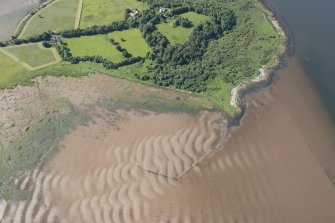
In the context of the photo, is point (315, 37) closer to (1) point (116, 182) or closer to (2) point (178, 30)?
(2) point (178, 30)

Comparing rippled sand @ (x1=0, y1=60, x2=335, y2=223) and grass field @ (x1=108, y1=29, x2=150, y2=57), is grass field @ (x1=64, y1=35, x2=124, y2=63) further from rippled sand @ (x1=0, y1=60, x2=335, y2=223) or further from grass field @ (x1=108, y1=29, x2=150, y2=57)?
rippled sand @ (x1=0, y1=60, x2=335, y2=223)


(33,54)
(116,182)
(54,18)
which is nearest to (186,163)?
(116,182)

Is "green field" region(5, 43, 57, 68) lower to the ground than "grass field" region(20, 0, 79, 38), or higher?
lower

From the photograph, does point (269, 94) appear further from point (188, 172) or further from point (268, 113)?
point (188, 172)

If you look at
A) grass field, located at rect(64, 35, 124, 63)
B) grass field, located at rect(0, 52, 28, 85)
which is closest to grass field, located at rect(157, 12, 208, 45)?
grass field, located at rect(64, 35, 124, 63)

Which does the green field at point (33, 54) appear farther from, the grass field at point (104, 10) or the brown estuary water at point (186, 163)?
the grass field at point (104, 10)

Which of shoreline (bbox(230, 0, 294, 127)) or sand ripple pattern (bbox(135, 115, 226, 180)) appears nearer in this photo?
sand ripple pattern (bbox(135, 115, 226, 180))

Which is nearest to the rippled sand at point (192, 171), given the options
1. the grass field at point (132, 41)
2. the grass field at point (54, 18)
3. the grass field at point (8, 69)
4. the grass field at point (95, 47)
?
the grass field at point (95, 47)
